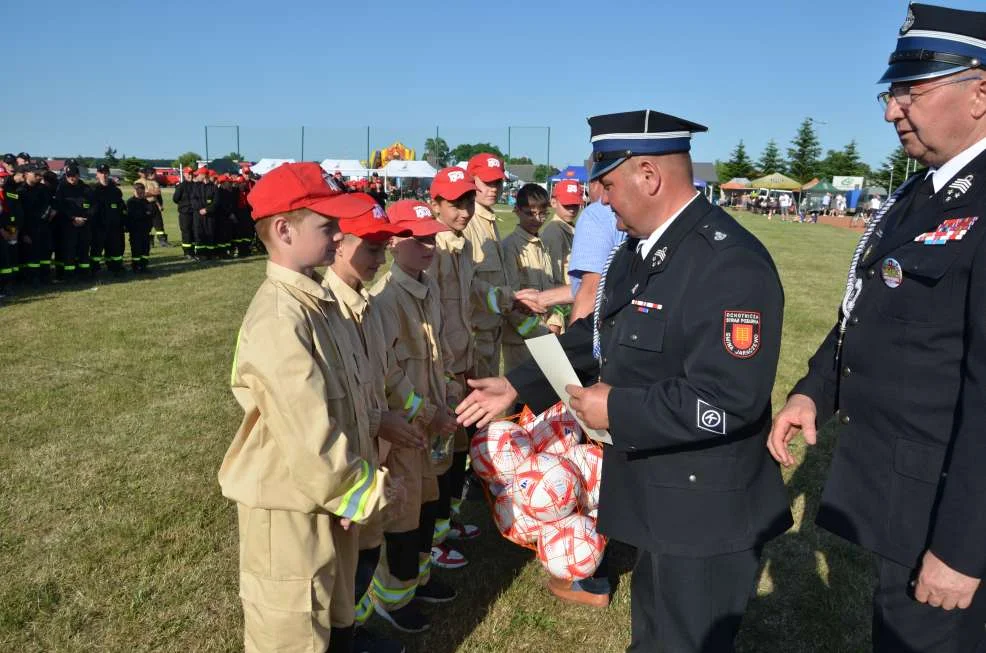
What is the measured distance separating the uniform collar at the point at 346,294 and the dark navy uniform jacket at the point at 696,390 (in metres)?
1.16

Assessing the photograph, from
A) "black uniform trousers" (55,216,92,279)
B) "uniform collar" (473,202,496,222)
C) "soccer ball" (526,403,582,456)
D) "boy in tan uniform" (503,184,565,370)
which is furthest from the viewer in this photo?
"black uniform trousers" (55,216,92,279)

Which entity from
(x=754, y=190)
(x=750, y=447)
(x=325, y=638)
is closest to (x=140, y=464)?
(x=325, y=638)

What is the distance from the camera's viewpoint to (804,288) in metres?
16.5

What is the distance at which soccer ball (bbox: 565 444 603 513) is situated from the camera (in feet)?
13.3

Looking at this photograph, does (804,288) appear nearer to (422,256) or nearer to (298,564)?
(422,256)

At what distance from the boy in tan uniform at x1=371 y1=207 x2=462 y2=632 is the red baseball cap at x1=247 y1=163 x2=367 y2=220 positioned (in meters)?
0.98

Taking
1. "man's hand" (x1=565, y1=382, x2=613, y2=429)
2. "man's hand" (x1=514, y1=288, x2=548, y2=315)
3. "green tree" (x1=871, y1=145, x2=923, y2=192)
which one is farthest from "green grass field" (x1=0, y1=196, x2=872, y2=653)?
"green tree" (x1=871, y1=145, x2=923, y2=192)

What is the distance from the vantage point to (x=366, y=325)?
3182 mm

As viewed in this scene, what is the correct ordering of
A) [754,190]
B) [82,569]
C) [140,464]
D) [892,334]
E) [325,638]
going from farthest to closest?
[754,190]
[140,464]
[82,569]
[325,638]
[892,334]

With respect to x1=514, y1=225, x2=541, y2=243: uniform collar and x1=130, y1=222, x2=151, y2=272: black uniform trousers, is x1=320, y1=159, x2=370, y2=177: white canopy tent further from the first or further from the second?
x1=514, y1=225, x2=541, y2=243: uniform collar

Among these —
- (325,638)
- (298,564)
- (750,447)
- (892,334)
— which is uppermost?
(892,334)

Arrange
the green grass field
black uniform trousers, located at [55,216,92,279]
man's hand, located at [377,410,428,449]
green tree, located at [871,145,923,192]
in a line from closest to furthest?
man's hand, located at [377,410,428,449], the green grass field, black uniform trousers, located at [55,216,92,279], green tree, located at [871,145,923,192]

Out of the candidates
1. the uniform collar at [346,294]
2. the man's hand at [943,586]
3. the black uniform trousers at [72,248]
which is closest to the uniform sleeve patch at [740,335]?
the man's hand at [943,586]

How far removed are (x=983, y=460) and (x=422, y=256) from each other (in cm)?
261
